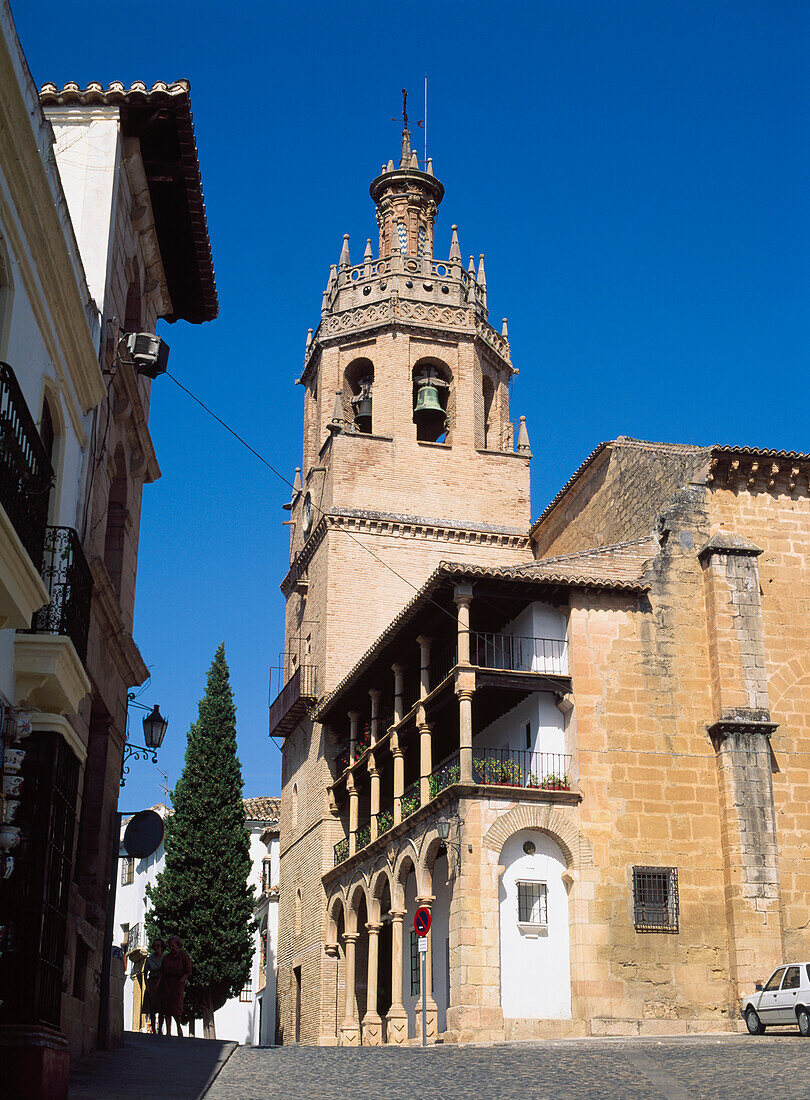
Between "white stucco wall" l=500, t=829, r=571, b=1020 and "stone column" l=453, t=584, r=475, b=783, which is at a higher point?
"stone column" l=453, t=584, r=475, b=783

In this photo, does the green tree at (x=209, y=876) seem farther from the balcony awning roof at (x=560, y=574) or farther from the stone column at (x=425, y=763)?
the balcony awning roof at (x=560, y=574)

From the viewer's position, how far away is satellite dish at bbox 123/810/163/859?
53.1 feet

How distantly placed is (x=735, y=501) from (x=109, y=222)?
49.0 ft

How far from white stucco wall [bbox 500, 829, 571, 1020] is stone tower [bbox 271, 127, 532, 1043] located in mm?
10884

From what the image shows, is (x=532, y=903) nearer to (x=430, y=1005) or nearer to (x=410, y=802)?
(x=430, y=1005)

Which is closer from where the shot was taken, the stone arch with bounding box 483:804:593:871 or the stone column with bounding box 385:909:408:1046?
the stone arch with bounding box 483:804:593:871

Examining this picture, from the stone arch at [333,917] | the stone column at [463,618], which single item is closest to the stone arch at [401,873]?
the stone column at [463,618]

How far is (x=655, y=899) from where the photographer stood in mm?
23562

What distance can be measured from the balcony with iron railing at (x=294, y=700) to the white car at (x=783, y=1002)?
16.7 meters

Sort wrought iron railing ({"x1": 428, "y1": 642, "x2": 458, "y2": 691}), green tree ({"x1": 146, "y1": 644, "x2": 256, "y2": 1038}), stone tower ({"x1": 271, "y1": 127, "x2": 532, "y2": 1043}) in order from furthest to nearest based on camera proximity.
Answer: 1. green tree ({"x1": 146, "y1": 644, "x2": 256, "y2": 1038})
2. stone tower ({"x1": 271, "y1": 127, "x2": 532, "y2": 1043})
3. wrought iron railing ({"x1": 428, "y1": 642, "x2": 458, "y2": 691})

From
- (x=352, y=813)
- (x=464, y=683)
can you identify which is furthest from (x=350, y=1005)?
(x=464, y=683)

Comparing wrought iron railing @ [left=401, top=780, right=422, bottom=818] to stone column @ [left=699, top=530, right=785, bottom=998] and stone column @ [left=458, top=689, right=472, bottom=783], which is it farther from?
stone column @ [left=699, top=530, right=785, bottom=998]

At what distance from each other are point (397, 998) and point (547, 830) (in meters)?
5.73

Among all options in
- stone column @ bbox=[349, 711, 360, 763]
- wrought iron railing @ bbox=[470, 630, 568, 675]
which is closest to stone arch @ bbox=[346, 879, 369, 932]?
stone column @ bbox=[349, 711, 360, 763]
